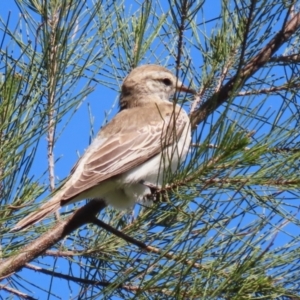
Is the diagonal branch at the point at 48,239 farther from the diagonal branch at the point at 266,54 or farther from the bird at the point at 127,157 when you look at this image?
the diagonal branch at the point at 266,54

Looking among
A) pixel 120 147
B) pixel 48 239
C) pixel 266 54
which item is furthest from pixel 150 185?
pixel 266 54

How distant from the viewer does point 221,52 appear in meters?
3.66

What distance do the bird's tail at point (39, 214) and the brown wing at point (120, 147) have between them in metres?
0.06

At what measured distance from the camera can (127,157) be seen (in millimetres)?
4223

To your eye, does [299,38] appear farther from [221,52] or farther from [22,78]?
A: [22,78]

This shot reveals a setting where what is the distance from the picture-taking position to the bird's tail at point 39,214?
3.18m

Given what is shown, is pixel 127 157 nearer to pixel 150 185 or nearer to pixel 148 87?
pixel 150 185

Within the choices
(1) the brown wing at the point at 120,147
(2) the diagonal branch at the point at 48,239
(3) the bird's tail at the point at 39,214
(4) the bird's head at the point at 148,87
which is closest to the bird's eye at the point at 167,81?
(4) the bird's head at the point at 148,87

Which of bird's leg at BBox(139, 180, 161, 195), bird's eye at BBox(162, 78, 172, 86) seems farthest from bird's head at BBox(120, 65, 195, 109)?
bird's leg at BBox(139, 180, 161, 195)

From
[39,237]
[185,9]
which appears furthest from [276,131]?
[39,237]

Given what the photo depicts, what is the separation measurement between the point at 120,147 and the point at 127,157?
146 millimetres

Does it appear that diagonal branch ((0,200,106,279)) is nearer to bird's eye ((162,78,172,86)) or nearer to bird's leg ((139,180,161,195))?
bird's leg ((139,180,161,195))

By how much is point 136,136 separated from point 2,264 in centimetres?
155

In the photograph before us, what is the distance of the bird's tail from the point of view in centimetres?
318
